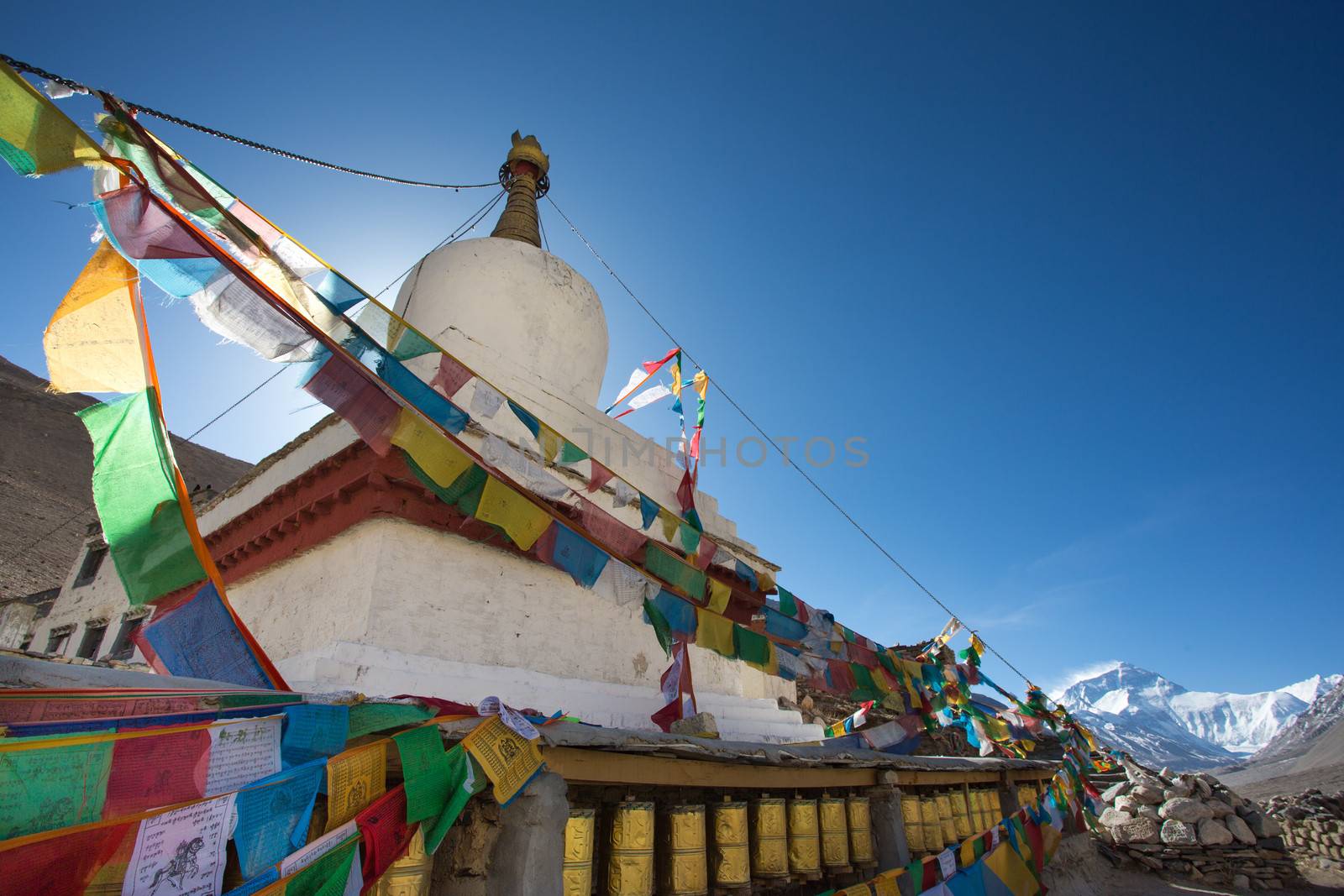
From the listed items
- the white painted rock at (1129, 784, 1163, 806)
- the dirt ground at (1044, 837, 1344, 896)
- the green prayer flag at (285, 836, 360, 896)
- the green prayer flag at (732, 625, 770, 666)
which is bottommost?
the dirt ground at (1044, 837, 1344, 896)

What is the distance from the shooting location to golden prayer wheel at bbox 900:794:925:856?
207 inches

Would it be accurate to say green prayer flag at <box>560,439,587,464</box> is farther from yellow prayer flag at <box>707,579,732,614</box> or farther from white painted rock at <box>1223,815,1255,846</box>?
white painted rock at <box>1223,815,1255,846</box>

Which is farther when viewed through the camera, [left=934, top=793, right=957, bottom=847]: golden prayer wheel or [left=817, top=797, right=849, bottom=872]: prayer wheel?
[left=934, top=793, right=957, bottom=847]: golden prayer wheel

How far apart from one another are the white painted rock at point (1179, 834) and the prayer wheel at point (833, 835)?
872cm

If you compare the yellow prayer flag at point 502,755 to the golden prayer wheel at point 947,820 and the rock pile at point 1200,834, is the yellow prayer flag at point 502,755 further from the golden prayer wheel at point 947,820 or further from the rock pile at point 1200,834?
the rock pile at point 1200,834

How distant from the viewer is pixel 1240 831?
9.92 m

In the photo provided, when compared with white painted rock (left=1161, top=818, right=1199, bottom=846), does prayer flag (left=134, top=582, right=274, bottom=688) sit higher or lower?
higher

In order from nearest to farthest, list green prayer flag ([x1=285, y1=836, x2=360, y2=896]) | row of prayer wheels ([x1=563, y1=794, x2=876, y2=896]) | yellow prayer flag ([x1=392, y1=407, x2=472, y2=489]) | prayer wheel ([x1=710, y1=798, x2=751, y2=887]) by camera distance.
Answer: green prayer flag ([x1=285, y1=836, x2=360, y2=896]) < row of prayer wheels ([x1=563, y1=794, x2=876, y2=896]) < yellow prayer flag ([x1=392, y1=407, x2=472, y2=489]) < prayer wheel ([x1=710, y1=798, x2=751, y2=887])

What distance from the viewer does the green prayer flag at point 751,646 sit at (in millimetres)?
5195

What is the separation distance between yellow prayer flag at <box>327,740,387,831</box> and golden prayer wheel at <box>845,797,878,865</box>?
3.76 meters

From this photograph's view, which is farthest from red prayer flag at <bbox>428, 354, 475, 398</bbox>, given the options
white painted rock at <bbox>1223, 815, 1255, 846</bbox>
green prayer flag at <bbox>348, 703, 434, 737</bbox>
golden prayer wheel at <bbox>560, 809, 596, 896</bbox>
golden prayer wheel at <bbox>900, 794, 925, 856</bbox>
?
white painted rock at <bbox>1223, 815, 1255, 846</bbox>

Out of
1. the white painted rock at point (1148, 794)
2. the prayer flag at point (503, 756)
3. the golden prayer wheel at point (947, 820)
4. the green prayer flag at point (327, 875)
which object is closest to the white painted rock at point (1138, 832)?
the white painted rock at point (1148, 794)

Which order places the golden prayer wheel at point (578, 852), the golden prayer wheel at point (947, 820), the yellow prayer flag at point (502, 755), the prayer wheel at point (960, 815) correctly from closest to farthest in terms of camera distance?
the yellow prayer flag at point (502, 755) < the golden prayer wheel at point (578, 852) < the golden prayer wheel at point (947, 820) < the prayer wheel at point (960, 815)

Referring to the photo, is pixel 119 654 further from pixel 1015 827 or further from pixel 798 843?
pixel 1015 827
